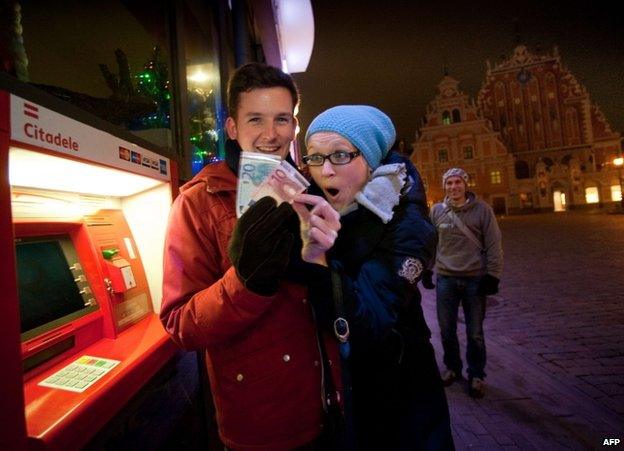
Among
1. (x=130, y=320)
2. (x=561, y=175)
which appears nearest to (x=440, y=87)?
(x=561, y=175)

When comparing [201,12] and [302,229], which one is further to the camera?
[201,12]

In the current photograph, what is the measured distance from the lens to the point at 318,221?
1.01 meters

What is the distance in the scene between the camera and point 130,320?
170cm

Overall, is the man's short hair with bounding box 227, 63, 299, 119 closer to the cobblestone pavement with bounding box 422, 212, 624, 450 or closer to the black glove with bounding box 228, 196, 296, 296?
the black glove with bounding box 228, 196, 296, 296

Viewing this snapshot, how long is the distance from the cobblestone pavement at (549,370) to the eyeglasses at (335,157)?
270 cm

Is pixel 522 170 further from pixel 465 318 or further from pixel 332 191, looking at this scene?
pixel 332 191

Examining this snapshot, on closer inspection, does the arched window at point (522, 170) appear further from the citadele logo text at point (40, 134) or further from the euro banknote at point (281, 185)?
the citadele logo text at point (40, 134)

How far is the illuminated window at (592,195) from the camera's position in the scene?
4025 cm

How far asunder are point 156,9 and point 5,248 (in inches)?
103

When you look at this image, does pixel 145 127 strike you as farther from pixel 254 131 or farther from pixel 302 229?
pixel 302 229

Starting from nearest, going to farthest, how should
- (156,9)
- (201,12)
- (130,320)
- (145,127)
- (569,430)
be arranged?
1. (130,320)
2. (145,127)
3. (156,9)
4. (569,430)
5. (201,12)

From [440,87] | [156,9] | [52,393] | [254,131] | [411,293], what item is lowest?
[52,393]

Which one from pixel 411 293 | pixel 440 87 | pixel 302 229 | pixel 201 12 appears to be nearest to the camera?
pixel 302 229

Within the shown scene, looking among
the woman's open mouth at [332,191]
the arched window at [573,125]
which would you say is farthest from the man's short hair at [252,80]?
the arched window at [573,125]
